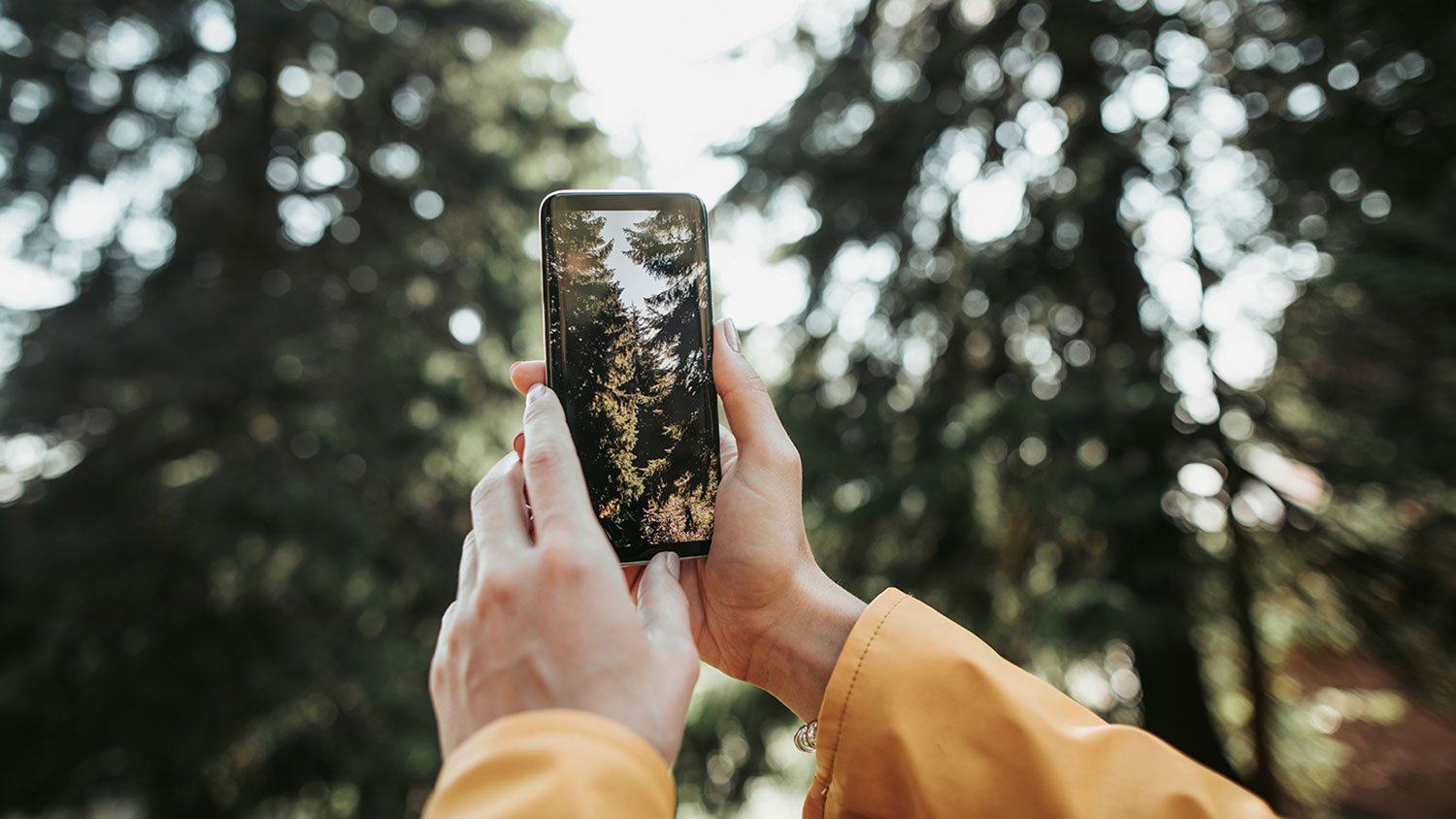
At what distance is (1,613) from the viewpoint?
16.1 feet

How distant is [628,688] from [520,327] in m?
5.93

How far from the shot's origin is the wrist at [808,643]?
4.26 ft

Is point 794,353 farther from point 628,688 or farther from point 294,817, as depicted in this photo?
point 294,817

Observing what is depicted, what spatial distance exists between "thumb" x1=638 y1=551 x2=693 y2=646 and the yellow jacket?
0.26 m

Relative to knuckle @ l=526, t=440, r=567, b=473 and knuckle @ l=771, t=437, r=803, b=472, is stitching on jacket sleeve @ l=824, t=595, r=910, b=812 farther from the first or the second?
knuckle @ l=526, t=440, r=567, b=473

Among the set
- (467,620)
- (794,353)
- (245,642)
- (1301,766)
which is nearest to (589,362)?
(467,620)

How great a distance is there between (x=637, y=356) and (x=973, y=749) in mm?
817

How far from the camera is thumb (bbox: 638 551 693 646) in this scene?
0.95 metres

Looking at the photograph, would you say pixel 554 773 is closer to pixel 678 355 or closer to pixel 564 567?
pixel 564 567

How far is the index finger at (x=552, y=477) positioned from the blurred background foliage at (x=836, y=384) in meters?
3.02

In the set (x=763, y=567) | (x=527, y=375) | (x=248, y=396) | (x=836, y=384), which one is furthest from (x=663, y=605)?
(x=248, y=396)

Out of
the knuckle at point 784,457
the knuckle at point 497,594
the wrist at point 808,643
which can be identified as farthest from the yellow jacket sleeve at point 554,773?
the knuckle at point 784,457

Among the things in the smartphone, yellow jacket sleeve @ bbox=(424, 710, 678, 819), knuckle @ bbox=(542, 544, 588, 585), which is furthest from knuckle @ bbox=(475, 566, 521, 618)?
the smartphone

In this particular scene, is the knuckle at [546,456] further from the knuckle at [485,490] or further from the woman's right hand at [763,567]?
the woman's right hand at [763,567]
